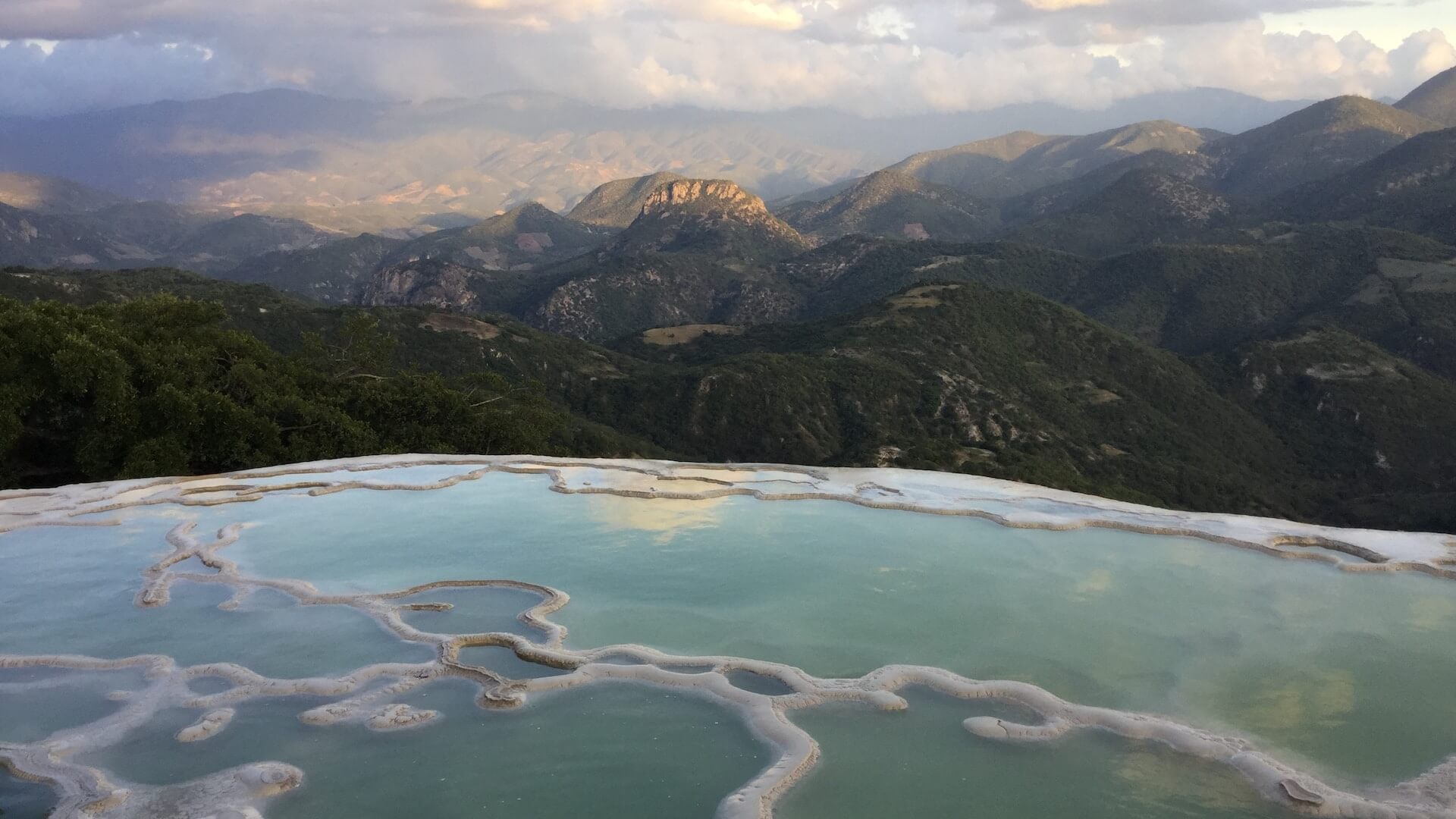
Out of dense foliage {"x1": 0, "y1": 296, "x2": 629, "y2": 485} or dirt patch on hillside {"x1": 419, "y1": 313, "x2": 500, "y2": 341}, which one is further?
dirt patch on hillside {"x1": 419, "y1": 313, "x2": 500, "y2": 341}

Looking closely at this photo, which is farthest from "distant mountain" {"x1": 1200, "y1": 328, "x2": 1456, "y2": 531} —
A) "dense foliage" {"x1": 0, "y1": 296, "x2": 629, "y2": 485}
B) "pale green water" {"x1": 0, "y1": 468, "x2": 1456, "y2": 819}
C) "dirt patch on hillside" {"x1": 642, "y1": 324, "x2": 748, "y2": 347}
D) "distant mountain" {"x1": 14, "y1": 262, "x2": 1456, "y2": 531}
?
"pale green water" {"x1": 0, "y1": 468, "x2": 1456, "y2": 819}

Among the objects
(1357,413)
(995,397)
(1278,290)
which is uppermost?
(1278,290)

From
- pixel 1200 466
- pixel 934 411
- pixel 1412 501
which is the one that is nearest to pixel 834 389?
pixel 934 411

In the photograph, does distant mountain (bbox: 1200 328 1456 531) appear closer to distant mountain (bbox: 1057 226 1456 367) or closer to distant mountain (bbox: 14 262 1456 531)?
distant mountain (bbox: 14 262 1456 531)

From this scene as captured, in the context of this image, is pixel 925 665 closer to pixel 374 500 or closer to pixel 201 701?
pixel 201 701

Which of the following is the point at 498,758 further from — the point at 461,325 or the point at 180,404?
the point at 461,325

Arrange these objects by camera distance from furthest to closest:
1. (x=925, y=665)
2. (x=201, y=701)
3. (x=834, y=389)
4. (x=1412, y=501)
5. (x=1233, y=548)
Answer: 1. (x=834, y=389)
2. (x=1412, y=501)
3. (x=1233, y=548)
4. (x=925, y=665)
5. (x=201, y=701)

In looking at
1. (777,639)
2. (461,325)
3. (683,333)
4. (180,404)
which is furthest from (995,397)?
(777,639)

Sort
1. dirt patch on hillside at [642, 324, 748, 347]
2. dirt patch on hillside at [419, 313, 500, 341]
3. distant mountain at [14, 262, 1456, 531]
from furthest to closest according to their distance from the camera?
dirt patch on hillside at [642, 324, 748, 347] → dirt patch on hillside at [419, 313, 500, 341] → distant mountain at [14, 262, 1456, 531]
